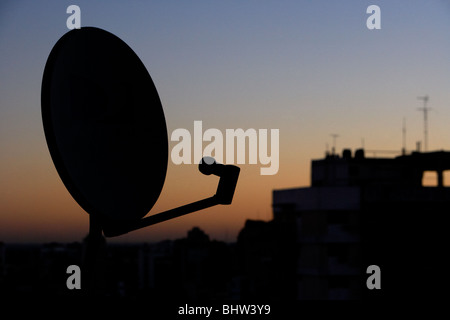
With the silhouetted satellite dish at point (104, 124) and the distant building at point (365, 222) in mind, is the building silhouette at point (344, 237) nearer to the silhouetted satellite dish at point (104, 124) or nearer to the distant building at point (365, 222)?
the distant building at point (365, 222)

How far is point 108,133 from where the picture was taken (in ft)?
12.1

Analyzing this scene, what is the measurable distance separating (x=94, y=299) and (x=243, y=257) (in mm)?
55822

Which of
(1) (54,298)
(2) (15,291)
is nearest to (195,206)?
(1) (54,298)

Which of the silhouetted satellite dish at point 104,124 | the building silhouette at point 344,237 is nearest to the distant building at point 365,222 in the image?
the building silhouette at point 344,237

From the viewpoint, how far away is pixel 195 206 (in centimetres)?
337

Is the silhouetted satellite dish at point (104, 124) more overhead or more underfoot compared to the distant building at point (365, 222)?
more overhead

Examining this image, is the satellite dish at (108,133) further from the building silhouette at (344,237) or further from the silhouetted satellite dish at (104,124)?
the building silhouette at (344,237)

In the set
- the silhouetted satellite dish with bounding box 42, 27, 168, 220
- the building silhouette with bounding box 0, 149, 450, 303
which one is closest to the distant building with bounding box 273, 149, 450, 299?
the building silhouette with bounding box 0, 149, 450, 303

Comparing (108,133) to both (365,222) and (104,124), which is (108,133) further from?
(365,222)

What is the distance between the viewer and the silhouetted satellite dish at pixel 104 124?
308 centimetres

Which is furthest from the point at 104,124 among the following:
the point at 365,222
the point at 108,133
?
the point at 365,222

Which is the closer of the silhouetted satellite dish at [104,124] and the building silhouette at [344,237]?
the silhouetted satellite dish at [104,124]

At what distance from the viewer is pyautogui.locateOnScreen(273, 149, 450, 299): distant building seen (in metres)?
45.5
